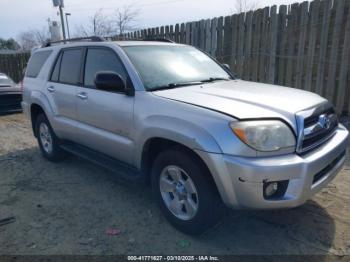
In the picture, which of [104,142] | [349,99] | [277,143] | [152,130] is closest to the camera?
[277,143]

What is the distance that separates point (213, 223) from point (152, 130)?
1040mm

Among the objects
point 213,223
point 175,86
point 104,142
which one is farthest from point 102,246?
point 175,86

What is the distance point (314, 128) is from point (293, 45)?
15.4 ft

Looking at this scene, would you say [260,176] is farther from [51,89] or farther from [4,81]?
[4,81]

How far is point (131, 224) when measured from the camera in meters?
3.56

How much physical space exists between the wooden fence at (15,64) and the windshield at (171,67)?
46.8 feet

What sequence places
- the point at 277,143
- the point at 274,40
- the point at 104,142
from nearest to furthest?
the point at 277,143 < the point at 104,142 < the point at 274,40

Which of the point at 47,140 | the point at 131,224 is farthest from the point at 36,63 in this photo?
the point at 131,224

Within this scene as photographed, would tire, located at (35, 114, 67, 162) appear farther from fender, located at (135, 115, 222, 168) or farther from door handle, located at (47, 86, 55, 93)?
fender, located at (135, 115, 222, 168)

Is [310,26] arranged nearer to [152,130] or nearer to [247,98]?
[247,98]

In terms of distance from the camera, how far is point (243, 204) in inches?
110

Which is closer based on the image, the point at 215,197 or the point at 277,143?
the point at 277,143

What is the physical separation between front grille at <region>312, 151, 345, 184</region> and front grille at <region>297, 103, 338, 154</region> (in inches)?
8.8

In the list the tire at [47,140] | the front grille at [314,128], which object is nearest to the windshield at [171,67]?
the front grille at [314,128]
